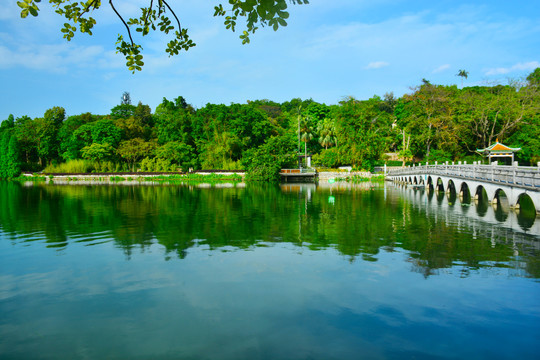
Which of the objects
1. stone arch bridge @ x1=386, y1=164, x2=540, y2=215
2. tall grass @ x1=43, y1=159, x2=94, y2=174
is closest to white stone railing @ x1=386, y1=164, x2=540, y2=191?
stone arch bridge @ x1=386, y1=164, x2=540, y2=215

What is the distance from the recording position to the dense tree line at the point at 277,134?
54031 mm

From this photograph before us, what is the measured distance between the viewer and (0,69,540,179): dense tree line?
177ft

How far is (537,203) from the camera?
16.7 m

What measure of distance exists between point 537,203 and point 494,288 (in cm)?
1106

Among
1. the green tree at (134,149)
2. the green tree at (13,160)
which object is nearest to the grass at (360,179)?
the green tree at (134,149)

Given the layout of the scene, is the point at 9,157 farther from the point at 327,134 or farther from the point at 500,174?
the point at 500,174

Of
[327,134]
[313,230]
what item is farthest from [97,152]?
[313,230]

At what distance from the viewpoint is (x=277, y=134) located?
231 ft

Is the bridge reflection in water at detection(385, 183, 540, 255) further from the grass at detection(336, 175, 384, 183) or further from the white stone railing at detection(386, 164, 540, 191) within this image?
the grass at detection(336, 175, 384, 183)

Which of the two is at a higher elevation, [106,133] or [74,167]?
[106,133]

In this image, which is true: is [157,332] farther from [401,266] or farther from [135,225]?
[135,225]

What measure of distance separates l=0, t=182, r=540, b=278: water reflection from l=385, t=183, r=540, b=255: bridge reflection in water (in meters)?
0.03

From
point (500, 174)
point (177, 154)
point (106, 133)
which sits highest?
point (106, 133)

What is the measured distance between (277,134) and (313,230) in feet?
183
